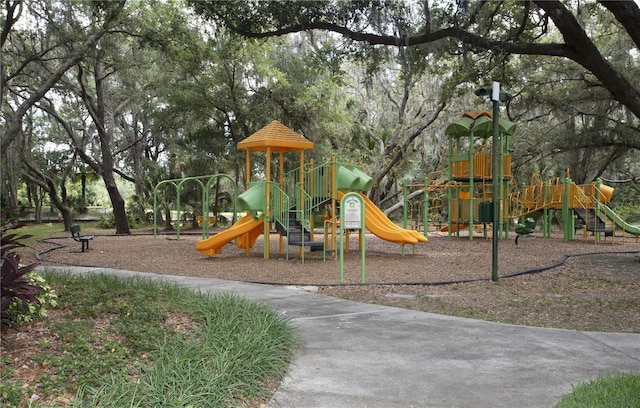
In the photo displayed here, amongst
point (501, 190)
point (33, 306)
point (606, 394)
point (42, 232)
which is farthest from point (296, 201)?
point (42, 232)

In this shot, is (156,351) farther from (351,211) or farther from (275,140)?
(275,140)

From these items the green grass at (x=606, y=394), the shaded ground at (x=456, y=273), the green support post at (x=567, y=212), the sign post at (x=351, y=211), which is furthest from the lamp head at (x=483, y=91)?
the green support post at (x=567, y=212)

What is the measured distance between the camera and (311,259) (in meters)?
13.3

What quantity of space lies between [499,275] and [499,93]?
11.2 ft

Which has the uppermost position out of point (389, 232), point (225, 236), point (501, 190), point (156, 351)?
point (501, 190)

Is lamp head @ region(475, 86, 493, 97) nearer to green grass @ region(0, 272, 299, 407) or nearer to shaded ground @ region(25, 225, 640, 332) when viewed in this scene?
shaded ground @ region(25, 225, 640, 332)

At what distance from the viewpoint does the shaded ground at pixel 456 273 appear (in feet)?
23.6

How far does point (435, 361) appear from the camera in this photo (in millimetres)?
4562

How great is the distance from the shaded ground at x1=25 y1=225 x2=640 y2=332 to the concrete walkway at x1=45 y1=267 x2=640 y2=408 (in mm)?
993

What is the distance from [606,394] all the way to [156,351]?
10.5ft

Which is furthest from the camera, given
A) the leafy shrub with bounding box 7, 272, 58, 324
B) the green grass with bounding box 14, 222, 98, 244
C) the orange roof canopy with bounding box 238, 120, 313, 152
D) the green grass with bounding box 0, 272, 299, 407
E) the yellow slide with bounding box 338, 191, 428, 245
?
the green grass with bounding box 14, 222, 98, 244

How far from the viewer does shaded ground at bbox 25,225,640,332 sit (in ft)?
23.6

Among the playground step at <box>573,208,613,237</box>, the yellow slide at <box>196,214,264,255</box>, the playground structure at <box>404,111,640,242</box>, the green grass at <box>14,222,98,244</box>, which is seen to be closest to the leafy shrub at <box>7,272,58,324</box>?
the yellow slide at <box>196,214,264,255</box>

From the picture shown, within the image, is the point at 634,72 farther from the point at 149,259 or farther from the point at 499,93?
the point at 149,259
